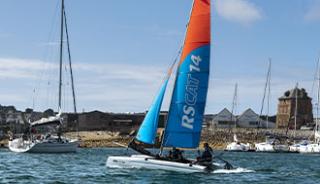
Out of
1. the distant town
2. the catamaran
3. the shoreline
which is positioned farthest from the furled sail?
the distant town

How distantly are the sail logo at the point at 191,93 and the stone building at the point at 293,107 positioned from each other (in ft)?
452

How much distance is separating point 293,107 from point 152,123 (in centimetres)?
14586

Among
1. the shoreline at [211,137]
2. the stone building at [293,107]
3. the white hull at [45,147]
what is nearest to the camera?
the white hull at [45,147]

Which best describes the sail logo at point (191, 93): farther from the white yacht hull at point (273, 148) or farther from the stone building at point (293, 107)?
the stone building at point (293, 107)

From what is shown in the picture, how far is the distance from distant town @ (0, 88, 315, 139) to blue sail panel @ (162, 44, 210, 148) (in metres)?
86.4

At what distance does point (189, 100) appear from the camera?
39094 mm

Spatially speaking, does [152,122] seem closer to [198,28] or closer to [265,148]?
[198,28]

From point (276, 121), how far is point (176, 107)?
14953 cm

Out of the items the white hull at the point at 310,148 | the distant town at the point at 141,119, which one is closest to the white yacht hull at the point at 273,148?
the white hull at the point at 310,148

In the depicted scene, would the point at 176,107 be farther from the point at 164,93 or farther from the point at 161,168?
the point at 161,168

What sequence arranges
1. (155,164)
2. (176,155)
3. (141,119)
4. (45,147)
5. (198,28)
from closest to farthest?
1. (155,164)
2. (176,155)
3. (198,28)
4. (45,147)
5. (141,119)

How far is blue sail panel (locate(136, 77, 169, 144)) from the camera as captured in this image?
129 feet

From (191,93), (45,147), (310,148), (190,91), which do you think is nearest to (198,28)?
(190,91)

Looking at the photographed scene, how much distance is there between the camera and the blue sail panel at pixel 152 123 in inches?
1549
